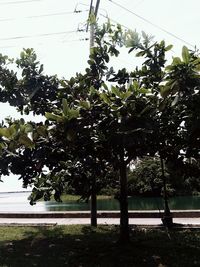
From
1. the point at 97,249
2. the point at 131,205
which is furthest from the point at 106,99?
the point at 131,205

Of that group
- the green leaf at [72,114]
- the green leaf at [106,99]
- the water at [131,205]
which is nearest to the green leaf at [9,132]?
the green leaf at [72,114]

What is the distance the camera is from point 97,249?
31.6ft

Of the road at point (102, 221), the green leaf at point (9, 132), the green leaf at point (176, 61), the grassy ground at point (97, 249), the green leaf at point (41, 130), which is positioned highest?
the green leaf at point (176, 61)

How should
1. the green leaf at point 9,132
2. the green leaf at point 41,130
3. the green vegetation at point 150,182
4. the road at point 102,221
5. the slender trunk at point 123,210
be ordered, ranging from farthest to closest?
1. the green vegetation at point 150,182
2. the road at point 102,221
3. the slender trunk at point 123,210
4. the green leaf at point 41,130
5. the green leaf at point 9,132

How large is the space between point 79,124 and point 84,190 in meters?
2.09

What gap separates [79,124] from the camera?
24.7 ft

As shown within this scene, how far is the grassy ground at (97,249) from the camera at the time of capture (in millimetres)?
8336

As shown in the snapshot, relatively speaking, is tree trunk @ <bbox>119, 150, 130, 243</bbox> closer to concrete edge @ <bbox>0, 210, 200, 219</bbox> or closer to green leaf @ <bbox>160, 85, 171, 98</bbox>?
green leaf @ <bbox>160, 85, 171, 98</bbox>

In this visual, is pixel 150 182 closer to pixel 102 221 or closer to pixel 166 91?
pixel 102 221

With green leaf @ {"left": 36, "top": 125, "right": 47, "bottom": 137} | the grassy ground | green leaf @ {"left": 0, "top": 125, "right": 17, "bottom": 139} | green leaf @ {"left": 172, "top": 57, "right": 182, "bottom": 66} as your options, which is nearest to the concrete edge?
the grassy ground

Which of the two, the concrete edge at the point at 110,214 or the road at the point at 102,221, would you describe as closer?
the road at the point at 102,221

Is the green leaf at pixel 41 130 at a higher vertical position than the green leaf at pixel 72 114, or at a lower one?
lower

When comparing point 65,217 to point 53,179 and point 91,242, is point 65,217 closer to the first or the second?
point 91,242

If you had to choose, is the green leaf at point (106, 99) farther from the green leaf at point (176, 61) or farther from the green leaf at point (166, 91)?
the green leaf at point (176, 61)
